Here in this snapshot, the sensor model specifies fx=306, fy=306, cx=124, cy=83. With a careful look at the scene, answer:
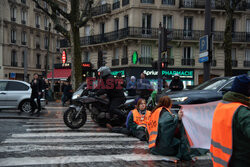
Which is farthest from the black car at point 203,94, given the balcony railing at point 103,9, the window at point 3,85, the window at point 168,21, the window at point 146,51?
the balcony railing at point 103,9

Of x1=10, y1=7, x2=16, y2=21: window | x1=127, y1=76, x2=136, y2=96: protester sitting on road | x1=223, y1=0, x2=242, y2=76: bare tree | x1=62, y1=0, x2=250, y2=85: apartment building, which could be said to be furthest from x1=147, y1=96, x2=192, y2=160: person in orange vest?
x1=10, y1=7, x2=16, y2=21: window

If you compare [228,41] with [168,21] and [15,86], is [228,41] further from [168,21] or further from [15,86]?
[168,21]

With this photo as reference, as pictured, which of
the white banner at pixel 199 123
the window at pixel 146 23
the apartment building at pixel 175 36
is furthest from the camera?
the window at pixel 146 23

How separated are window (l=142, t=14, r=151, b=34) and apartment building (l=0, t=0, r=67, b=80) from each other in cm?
2224

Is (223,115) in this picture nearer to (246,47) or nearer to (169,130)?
(169,130)

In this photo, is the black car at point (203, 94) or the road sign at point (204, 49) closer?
the black car at point (203, 94)

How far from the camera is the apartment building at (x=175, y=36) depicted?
30.8m

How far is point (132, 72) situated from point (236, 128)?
90.5 feet

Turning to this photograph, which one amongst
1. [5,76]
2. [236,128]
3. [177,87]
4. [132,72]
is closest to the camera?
[236,128]

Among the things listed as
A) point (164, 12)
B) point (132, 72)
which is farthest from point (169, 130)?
point (164, 12)

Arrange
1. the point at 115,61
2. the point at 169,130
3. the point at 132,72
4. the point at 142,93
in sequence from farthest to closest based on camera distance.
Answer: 1. the point at 115,61
2. the point at 132,72
3. the point at 142,93
4. the point at 169,130

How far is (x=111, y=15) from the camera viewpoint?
33.9m

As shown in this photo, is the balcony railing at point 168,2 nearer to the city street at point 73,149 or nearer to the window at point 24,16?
the city street at point 73,149

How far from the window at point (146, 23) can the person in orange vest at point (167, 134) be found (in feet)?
85.4
